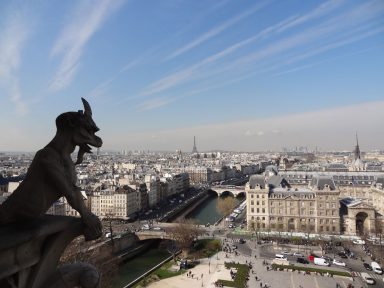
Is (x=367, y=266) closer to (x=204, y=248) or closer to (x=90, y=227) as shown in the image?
(x=204, y=248)

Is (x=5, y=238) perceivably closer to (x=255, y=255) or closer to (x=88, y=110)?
(x=88, y=110)

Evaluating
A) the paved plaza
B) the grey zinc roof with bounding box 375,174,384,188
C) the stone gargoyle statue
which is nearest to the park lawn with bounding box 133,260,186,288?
the paved plaza

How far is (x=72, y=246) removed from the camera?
28828 millimetres

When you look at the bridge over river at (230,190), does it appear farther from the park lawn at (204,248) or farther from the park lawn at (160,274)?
the park lawn at (160,274)

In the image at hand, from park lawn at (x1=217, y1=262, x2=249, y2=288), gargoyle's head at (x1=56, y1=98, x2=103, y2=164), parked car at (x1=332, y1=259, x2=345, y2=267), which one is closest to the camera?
gargoyle's head at (x1=56, y1=98, x2=103, y2=164)

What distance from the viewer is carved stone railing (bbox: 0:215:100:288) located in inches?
136

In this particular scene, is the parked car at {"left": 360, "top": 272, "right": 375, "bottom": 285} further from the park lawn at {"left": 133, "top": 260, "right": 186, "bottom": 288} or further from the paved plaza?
the park lawn at {"left": 133, "top": 260, "right": 186, "bottom": 288}

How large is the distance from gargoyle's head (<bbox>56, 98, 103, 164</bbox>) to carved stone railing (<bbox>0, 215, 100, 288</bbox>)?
2.93 feet

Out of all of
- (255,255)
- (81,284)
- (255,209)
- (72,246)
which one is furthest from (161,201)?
(81,284)

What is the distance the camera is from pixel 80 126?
4.12 m

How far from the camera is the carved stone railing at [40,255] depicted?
3465mm

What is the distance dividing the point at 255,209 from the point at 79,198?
51.9 metres

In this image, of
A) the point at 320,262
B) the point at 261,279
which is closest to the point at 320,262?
the point at 320,262

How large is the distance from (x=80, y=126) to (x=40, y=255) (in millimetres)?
1443
